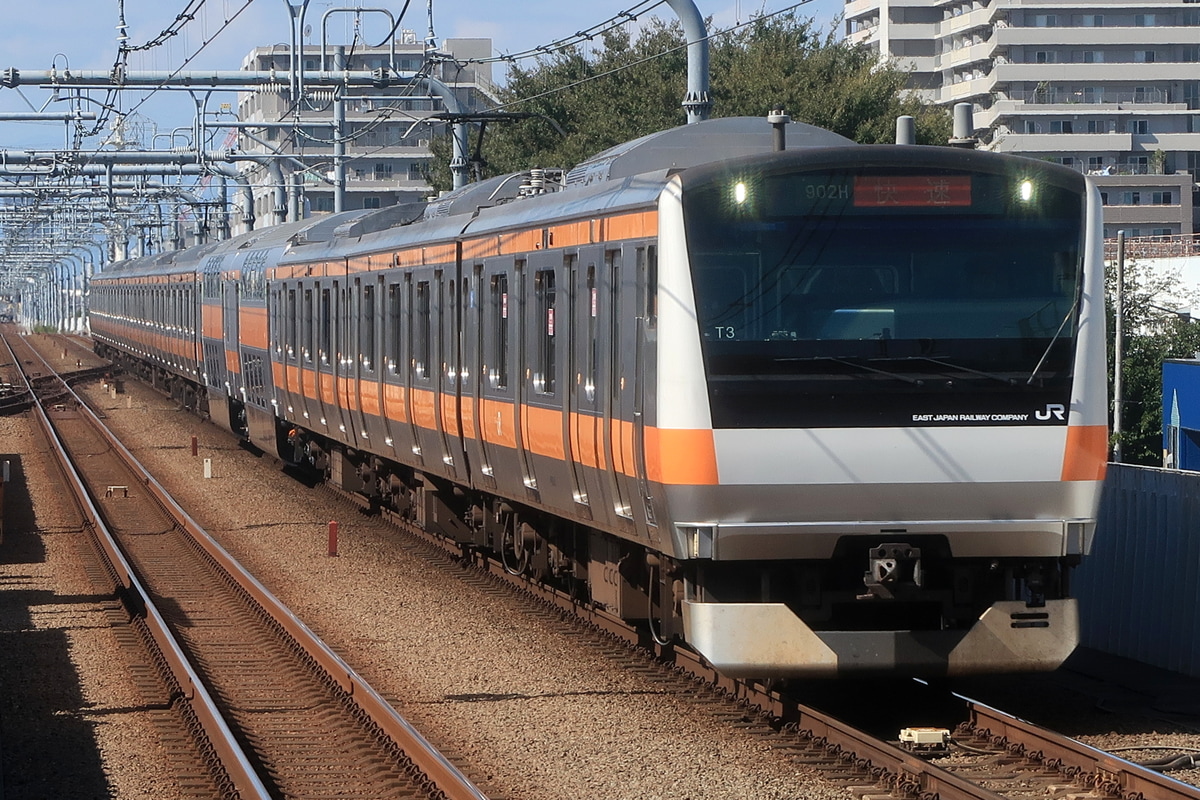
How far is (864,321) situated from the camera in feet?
28.3

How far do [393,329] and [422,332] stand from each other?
1.26 metres

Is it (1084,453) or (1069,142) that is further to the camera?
(1069,142)

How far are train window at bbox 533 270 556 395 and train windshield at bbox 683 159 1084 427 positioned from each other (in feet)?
8.49

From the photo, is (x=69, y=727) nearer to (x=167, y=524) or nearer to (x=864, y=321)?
(x=864, y=321)

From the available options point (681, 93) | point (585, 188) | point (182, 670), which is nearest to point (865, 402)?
point (585, 188)

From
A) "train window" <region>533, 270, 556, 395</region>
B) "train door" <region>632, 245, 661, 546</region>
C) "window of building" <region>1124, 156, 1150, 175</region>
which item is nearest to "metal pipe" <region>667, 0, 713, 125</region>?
"train window" <region>533, 270, 556, 395</region>

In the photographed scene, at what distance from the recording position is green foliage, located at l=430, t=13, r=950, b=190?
43125 millimetres

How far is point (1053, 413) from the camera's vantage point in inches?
344

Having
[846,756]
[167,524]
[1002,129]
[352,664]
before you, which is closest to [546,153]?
[167,524]

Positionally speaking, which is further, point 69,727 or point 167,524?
point 167,524

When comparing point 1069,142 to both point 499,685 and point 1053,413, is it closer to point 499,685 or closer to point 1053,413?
point 499,685

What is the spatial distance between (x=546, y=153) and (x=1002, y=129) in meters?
48.4

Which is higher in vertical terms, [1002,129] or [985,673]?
[1002,129]

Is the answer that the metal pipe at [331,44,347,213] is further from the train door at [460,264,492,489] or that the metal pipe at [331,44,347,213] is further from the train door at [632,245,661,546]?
the train door at [632,245,661,546]
